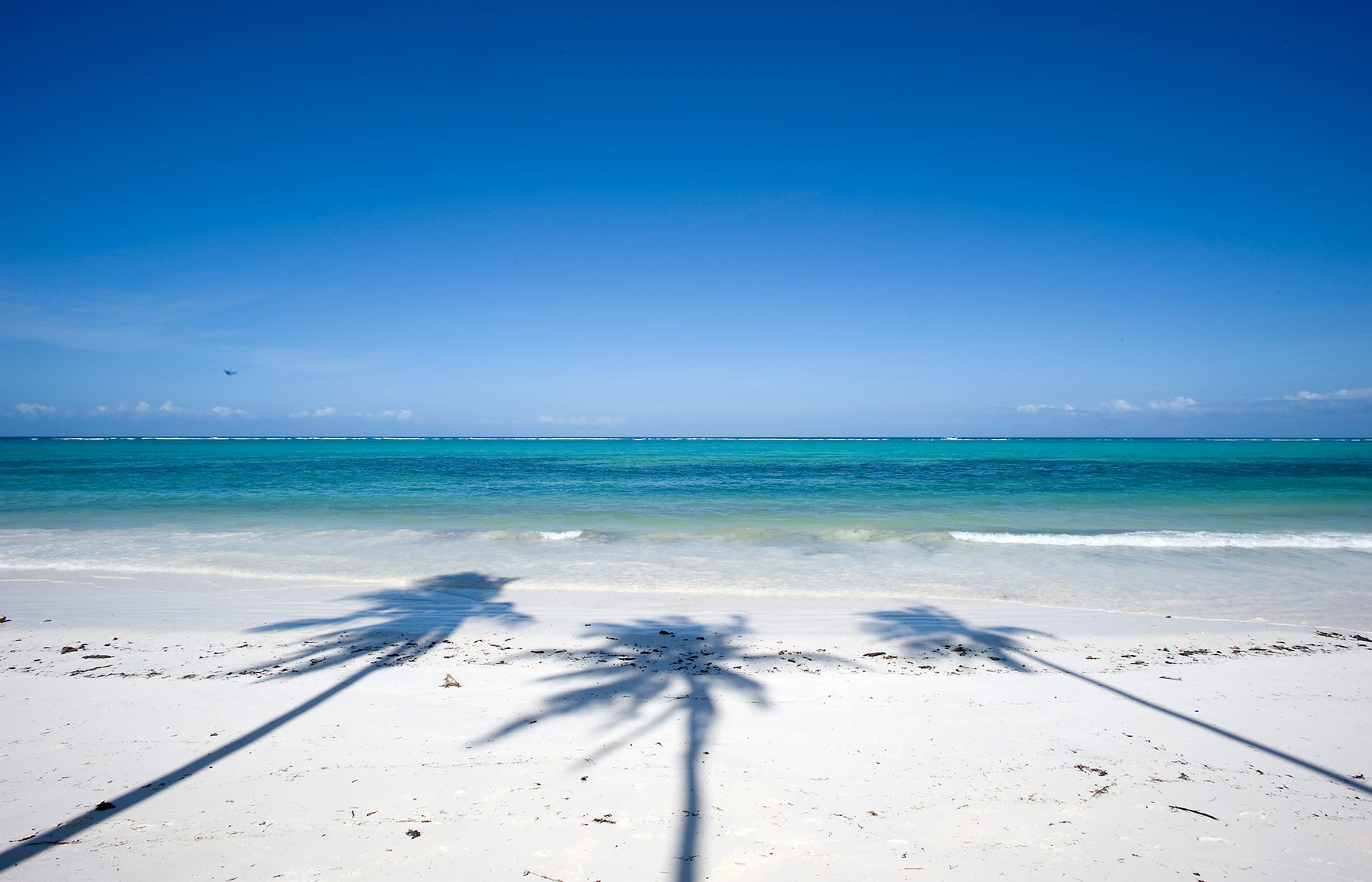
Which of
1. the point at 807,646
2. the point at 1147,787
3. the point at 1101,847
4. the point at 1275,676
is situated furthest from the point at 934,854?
the point at 1275,676

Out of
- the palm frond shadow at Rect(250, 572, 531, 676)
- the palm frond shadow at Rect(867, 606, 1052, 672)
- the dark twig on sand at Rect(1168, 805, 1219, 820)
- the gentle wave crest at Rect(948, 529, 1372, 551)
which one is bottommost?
the gentle wave crest at Rect(948, 529, 1372, 551)

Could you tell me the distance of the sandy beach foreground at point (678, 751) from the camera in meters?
3.57

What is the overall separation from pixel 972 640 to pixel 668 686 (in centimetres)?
437

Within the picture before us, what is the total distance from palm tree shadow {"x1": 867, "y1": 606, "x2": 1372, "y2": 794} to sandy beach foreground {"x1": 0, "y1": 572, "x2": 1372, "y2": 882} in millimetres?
65

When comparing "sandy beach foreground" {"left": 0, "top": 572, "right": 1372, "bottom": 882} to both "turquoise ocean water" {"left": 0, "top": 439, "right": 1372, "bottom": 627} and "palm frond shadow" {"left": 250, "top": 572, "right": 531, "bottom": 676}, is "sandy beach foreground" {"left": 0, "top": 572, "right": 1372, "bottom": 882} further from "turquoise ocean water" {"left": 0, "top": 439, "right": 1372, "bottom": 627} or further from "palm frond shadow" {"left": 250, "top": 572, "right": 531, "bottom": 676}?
"turquoise ocean water" {"left": 0, "top": 439, "right": 1372, "bottom": 627}

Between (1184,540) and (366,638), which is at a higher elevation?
(366,638)

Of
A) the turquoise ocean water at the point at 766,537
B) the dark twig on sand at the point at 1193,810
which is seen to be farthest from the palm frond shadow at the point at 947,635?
the dark twig on sand at the point at 1193,810

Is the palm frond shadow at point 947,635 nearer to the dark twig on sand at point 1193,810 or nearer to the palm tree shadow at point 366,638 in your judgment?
the dark twig on sand at point 1193,810

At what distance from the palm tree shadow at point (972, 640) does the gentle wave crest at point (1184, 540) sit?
7.38 metres

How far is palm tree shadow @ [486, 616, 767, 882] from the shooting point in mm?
4434

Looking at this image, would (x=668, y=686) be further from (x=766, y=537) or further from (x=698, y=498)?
(x=698, y=498)

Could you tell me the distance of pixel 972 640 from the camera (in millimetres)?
8031

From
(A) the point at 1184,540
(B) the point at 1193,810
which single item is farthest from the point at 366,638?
(A) the point at 1184,540

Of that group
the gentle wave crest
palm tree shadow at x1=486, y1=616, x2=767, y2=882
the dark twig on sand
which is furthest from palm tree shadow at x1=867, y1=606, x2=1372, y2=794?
the gentle wave crest
